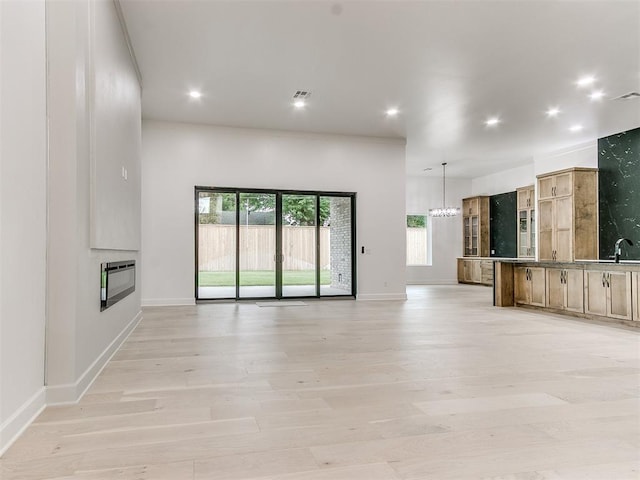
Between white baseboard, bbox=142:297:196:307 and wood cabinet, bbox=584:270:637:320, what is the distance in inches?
247

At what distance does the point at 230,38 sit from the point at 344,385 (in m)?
3.80

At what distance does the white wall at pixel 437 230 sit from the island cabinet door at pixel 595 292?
7043 millimetres

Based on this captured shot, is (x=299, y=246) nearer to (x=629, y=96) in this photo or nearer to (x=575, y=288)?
(x=575, y=288)

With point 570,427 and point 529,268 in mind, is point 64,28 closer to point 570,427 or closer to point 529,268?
point 570,427

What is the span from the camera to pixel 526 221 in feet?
36.0

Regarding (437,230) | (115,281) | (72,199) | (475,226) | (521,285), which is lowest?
(521,285)

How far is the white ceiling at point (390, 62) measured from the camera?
4.19 m

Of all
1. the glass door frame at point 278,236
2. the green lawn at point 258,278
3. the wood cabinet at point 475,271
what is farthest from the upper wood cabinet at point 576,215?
the green lawn at point 258,278

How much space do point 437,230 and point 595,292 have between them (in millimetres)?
7343

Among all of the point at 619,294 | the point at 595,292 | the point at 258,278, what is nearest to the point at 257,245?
the point at 258,278

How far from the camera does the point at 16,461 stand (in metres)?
1.87

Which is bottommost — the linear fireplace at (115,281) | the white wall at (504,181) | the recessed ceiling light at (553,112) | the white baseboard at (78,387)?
the white baseboard at (78,387)

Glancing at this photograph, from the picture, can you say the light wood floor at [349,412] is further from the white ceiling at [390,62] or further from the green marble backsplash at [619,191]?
the green marble backsplash at [619,191]

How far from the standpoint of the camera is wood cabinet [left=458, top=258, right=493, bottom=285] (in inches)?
477
